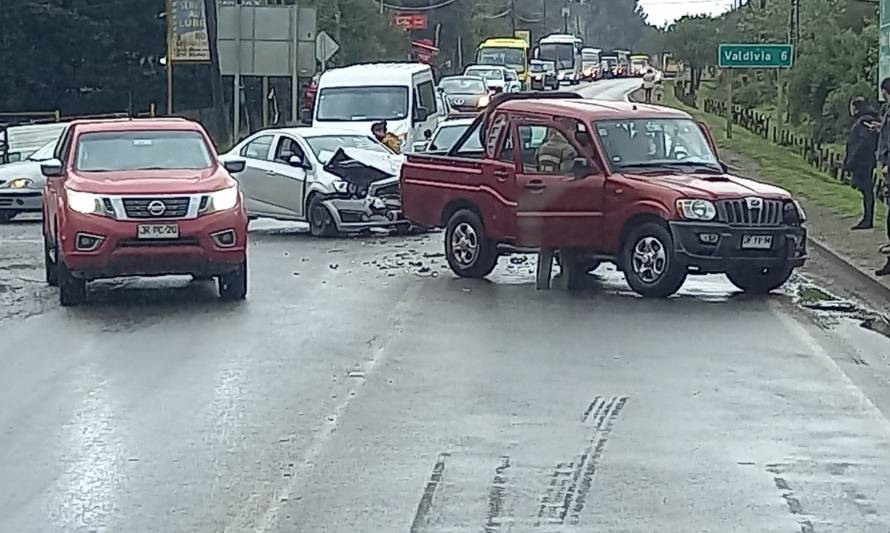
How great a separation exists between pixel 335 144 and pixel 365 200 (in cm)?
167

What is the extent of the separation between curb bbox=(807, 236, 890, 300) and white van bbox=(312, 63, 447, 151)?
11745mm

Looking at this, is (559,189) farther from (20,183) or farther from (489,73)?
(489,73)

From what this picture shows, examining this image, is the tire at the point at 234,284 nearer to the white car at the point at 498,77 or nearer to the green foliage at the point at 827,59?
the green foliage at the point at 827,59

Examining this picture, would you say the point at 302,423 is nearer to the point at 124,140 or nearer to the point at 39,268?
the point at 124,140

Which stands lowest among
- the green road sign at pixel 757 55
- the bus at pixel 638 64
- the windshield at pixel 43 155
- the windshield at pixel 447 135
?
the bus at pixel 638 64

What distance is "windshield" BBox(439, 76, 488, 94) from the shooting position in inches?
2010

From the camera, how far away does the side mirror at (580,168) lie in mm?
16141

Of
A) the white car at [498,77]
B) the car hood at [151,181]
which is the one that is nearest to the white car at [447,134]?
the car hood at [151,181]

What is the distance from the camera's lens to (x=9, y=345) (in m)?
13.0

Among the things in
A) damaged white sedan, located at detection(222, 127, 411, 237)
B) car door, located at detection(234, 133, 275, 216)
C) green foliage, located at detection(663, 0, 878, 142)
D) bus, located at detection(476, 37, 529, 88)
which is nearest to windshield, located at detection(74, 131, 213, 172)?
damaged white sedan, located at detection(222, 127, 411, 237)

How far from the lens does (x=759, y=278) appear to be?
16016 mm

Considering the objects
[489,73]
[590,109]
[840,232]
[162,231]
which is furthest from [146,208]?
[489,73]

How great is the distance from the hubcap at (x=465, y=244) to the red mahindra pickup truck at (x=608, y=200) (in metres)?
0.01

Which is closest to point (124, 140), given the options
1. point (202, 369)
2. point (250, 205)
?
point (202, 369)
